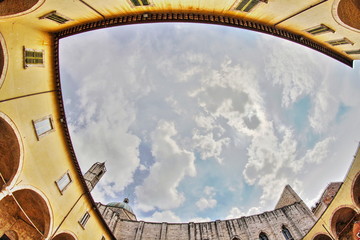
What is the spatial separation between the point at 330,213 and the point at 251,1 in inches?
473

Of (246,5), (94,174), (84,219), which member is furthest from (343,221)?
(94,174)

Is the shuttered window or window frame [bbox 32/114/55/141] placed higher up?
window frame [bbox 32/114/55/141]

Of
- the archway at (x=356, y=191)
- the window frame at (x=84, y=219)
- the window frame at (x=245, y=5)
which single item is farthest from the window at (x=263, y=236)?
the window frame at (x=245, y=5)

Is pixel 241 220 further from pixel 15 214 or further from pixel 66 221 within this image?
pixel 15 214

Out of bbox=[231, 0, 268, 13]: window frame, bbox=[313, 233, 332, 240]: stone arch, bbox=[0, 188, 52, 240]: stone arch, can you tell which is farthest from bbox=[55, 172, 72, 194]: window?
bbox=[313, 233, 332, 240]: stone arch

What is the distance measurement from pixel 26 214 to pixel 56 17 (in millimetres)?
10728

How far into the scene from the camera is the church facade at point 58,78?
316 inches

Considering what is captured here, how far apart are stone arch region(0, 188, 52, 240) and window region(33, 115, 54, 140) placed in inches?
120

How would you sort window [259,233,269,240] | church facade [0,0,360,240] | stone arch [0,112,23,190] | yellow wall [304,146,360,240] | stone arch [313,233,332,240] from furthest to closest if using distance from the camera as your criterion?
window [259,233,269,240]
stone arch [313,233,332,240]
yellow wall [304,146,360,240]
stone arch [0,112,23,190]
church facade [0,0,360,240]

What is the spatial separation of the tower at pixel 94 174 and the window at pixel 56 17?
19735 mm

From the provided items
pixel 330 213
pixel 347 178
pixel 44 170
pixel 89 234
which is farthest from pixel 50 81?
pixel 330 213

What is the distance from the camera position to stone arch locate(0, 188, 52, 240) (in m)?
10.5

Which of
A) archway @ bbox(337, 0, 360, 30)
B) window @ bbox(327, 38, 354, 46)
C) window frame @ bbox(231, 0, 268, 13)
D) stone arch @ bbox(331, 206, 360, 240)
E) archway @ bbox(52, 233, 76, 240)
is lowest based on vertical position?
archway @ bbox(52, 233, 76, 240)

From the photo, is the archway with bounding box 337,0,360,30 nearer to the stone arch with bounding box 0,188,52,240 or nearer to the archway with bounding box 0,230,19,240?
the stone arch with bounding box 0,188,52,240
